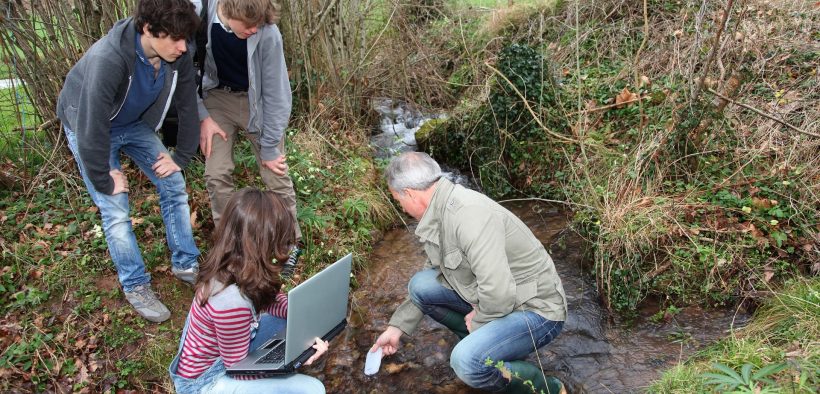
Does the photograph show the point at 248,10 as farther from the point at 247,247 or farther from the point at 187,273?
the point at 187,273

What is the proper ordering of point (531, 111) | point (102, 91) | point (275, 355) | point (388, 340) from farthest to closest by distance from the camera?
point (531, 111), point (388, 340), point (102, 91), point (275, 355)

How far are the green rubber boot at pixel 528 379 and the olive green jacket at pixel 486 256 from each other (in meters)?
0.29

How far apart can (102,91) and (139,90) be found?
0.29 metres

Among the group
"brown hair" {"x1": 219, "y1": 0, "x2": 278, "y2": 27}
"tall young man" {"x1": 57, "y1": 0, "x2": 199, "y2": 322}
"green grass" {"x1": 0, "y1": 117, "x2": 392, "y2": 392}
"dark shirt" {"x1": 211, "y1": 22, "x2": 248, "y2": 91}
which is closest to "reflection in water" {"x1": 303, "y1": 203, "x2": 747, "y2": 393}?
"green grass" {"x1": 0, "y1": 117, "x2": 392, "y2": 392}

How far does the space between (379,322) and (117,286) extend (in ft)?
6.22

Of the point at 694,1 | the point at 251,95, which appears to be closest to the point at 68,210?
the point at 251,95

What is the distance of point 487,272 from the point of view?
266 cm

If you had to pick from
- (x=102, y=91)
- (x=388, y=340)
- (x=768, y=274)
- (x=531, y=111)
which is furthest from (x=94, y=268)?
(x=768, y=274)

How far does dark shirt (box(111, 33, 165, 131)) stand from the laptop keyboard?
170cm

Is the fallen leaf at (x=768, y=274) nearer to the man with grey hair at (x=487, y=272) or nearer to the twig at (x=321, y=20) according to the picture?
the man with grey hair at (x=487, y=272)

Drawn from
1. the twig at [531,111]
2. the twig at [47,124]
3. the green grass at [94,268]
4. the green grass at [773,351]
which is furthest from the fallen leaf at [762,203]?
the twig at [47,124]

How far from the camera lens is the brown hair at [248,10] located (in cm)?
322

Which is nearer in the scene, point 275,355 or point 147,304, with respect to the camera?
point 275,355

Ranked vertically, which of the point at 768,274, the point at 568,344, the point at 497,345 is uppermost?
the point at 497,345
